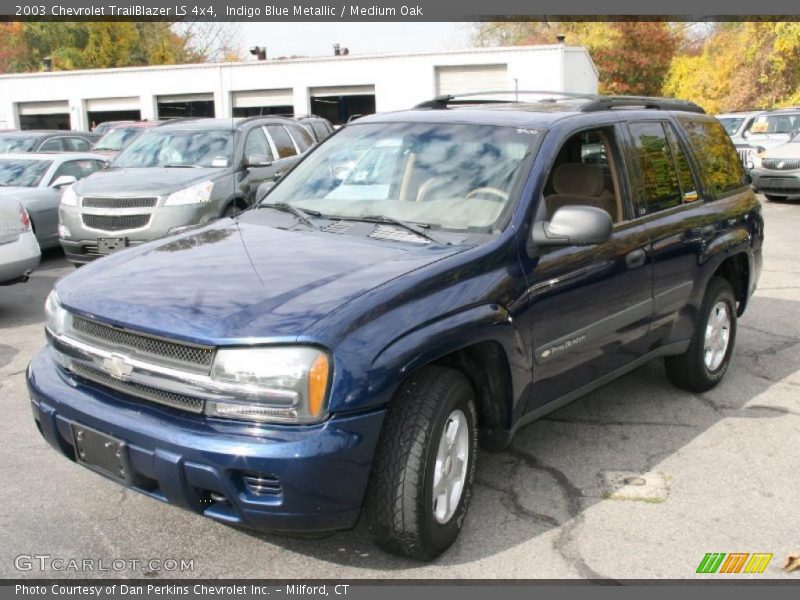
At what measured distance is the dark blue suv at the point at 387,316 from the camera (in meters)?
2.95

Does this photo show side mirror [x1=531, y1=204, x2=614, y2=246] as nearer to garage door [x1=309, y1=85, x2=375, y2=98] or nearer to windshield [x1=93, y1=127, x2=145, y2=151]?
windshield [x1=93, y1=127, x2=145, y2=151]

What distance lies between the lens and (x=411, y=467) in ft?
10.4

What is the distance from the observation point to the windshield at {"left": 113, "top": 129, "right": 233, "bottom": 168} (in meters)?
10.1

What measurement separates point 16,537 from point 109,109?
41.0 metres

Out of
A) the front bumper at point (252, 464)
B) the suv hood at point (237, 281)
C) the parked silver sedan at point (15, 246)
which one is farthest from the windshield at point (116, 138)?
the front bumper at point (252, 464)

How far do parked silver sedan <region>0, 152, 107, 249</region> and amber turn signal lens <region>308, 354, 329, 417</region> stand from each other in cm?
849

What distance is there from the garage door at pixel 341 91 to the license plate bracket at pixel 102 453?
116 feet

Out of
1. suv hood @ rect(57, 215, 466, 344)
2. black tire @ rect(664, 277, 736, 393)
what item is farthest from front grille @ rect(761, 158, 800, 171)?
suv hood @ rect(57, 215, 466, 344)

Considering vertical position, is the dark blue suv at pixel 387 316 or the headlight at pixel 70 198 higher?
the dark blue suv at pixel 387 316

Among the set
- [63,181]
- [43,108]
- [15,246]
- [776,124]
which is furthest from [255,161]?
[43,108]

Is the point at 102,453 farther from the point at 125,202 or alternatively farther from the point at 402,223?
the point at 125,202

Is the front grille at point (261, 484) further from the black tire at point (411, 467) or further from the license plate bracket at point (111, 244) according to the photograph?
the license plate bracket at point (111, 244)

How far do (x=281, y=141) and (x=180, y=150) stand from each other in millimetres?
1453

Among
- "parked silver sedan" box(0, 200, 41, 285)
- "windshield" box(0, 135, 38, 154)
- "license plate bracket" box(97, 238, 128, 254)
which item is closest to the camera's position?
"parked silver sedan" box(0, 200, 41, 285)
